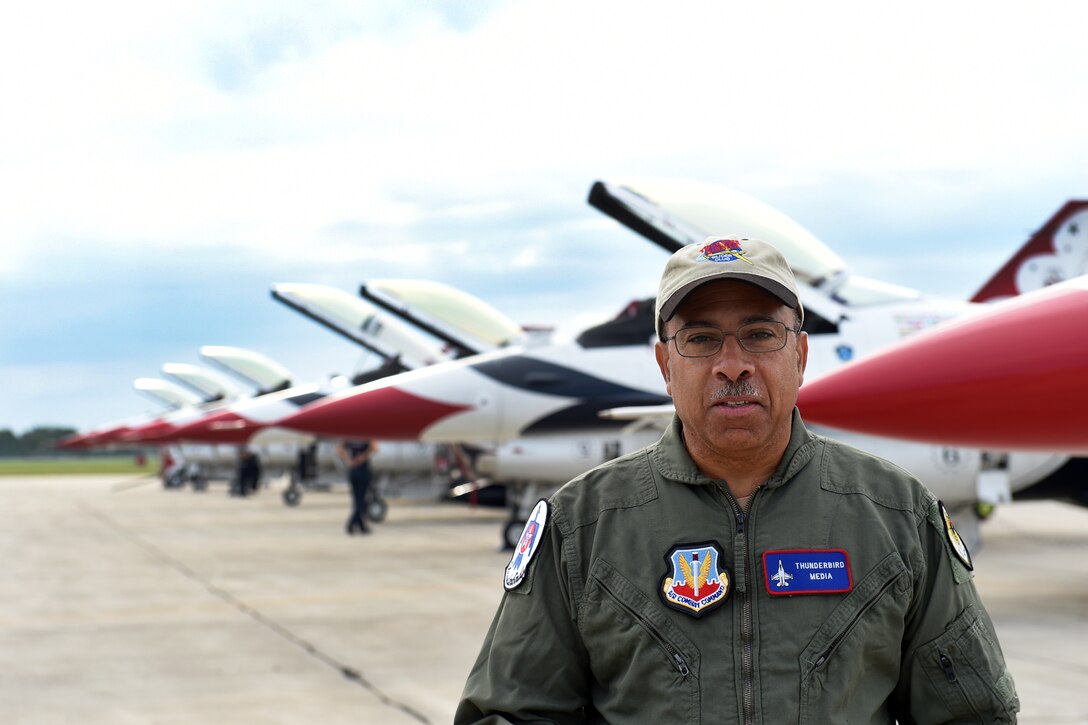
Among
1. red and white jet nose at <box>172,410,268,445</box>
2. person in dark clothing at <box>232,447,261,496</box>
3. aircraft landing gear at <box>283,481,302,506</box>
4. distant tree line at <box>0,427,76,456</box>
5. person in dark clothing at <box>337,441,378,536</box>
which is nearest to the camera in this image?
person in dark clothing at <box>337,441,378,536</box>

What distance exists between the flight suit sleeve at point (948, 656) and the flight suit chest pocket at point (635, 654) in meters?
0.34

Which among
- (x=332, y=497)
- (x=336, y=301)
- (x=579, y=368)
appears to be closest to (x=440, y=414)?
(x=579, y=368)

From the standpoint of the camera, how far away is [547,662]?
1.75 m

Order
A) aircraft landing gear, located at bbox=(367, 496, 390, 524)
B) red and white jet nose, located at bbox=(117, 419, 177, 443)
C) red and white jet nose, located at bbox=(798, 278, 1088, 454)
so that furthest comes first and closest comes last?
red and white jet nose, located at bbox=(117, 419, 177, 443) → aircraft landing gear, located at bbox=(367, 496, 390, 524) → red and white jet nose, located at bbox=(798, 278, 1088, 454)

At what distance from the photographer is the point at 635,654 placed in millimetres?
1713

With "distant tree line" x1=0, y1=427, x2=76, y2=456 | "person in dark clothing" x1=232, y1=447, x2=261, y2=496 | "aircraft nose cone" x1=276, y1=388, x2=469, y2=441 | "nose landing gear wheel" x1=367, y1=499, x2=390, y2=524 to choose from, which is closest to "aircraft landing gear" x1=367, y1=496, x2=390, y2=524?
"nose landing gear wheel" x1=367, y1=499, x2=390, y2=524

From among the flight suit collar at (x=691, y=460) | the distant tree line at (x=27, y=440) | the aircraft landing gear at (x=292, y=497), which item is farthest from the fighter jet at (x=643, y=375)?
the distant tree line at (x=27, y=440)

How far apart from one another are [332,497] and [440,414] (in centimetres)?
1694

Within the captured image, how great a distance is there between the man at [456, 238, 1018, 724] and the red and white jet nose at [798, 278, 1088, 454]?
295 centimetres

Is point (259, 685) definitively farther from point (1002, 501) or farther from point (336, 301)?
point (336, 301)

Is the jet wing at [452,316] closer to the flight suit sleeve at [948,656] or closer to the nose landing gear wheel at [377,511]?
the nose landing gear wheel at [377,511]

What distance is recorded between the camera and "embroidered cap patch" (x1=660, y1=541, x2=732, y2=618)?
170 cm

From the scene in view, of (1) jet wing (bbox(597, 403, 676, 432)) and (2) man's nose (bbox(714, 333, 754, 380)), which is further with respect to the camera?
(1) jet wing (bbox(597, 403, 676, 432))

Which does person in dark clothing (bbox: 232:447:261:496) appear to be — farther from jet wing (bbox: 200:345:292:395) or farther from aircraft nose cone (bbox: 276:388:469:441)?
aircraft nose cone (bbox: 276:388:469:441)
